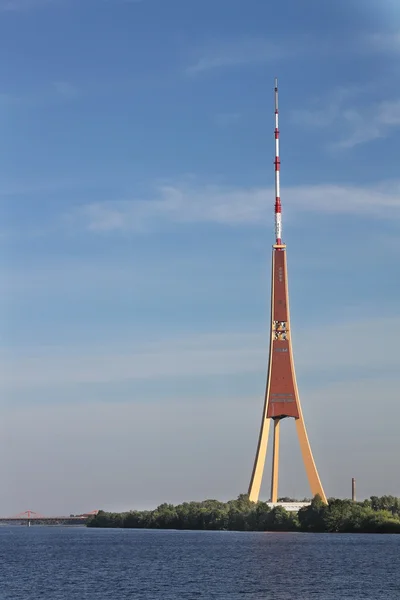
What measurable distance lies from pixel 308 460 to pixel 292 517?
7145 mm

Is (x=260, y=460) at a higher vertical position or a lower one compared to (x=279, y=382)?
lower

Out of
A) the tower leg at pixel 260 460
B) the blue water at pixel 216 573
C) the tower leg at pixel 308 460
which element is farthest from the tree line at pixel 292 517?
the blue water at pixel 216 573

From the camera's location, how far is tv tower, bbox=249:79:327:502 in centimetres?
9094

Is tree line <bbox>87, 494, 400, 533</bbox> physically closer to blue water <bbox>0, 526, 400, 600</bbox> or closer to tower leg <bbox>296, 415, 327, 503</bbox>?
tower leg <bbox>296, 415, 327, 503</bbox>

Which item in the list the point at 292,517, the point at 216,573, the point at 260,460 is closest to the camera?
the point at 216,573

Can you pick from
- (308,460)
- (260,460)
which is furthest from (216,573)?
(308,460)

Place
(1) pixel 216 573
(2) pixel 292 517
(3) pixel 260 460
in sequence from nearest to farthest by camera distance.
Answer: (1) pixel 216 573, (2) pixel 292 517, (3) pixel 260 460

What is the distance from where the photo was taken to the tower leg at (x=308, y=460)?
9181 cm

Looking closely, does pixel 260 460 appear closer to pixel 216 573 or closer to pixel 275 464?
pixel 275 464

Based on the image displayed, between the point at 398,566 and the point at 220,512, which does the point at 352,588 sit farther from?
the point at 220,512

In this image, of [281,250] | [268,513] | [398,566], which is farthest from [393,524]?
[398,566]

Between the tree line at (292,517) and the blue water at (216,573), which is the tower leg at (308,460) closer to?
the tree line at (292,517)

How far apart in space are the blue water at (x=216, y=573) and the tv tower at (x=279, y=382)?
2094cm

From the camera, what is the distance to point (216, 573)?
1886 inches
